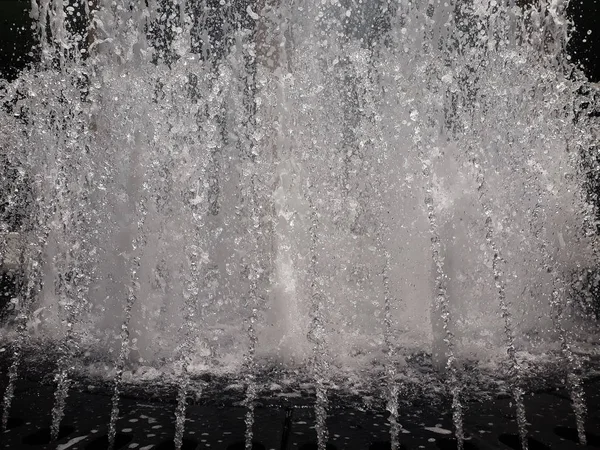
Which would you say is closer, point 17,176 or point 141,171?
point 141,171

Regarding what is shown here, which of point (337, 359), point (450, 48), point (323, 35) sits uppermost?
point (323, 35)

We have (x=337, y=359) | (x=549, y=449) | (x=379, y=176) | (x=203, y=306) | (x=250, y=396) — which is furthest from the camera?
(x=379, y=176)

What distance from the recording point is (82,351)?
12.5ft

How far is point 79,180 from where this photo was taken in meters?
5.16

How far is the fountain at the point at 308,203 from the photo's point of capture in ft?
11.9

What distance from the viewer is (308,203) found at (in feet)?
15.3

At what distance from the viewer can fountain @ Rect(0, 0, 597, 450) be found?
143 inches

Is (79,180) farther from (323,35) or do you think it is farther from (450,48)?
(450,48)

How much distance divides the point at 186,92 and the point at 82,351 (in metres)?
2.30

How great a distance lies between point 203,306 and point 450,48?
3212 millimetres

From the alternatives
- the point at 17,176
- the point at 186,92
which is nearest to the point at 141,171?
the point at 186,92

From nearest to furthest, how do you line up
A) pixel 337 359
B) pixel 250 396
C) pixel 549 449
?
pixel 549 449 < pixel 250 396 < pixel 337 359

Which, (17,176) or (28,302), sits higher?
(17,176)

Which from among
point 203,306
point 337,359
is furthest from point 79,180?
point 337,359
